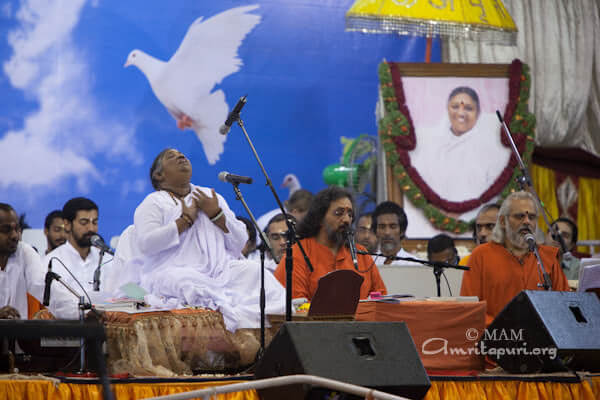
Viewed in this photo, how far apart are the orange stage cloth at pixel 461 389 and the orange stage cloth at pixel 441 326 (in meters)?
0.37

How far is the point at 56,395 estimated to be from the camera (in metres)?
3.65

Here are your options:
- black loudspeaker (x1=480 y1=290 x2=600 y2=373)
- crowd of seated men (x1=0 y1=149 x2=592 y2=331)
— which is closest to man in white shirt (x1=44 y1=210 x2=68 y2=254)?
crowd of seated men (x1=0 y1=149 x2=592 y2=331)

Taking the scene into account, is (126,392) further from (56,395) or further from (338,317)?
(338,317)

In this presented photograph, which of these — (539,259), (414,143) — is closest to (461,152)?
(414,143)

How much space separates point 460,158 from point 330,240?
375 centimetres

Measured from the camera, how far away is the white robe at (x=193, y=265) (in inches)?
174

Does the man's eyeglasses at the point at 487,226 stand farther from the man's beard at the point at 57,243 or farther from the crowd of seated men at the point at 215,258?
the man's beard at the point at 57,243

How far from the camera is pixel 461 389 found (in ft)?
12.7

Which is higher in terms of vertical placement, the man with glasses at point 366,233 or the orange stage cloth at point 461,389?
the man with glasses at point 366,233

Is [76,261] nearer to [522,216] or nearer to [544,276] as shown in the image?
[522,216]

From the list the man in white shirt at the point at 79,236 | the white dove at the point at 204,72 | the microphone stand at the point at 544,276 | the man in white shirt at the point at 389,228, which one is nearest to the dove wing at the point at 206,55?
the white dove at the point at 204,72

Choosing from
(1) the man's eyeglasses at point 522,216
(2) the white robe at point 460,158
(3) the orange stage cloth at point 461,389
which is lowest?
(3) the orange stage cloth at point 461,389

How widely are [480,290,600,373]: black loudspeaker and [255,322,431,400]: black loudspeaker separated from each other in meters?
1.05

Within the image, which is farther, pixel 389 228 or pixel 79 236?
pixel 389 228
